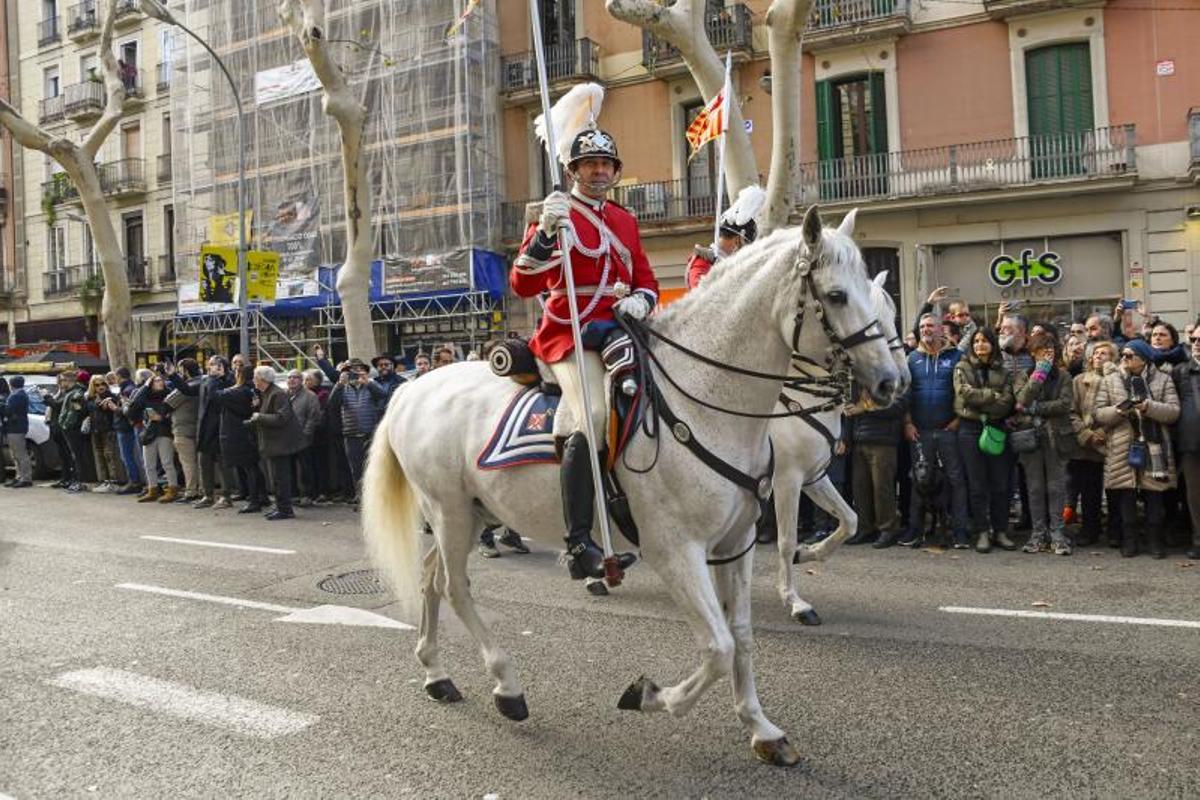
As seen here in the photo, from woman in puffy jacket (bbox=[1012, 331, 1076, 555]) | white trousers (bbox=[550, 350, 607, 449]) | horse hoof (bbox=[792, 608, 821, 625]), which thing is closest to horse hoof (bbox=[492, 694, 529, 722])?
white trousers (bbox=[550, 350, 607, 449])

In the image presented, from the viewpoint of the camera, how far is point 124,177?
33.9m

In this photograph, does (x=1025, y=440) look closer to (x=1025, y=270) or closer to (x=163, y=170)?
(x=1025, y=270)

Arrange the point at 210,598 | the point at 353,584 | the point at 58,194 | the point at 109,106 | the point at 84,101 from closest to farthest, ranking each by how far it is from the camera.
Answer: the point at 210,598
the point at 353,584
the point at 109,106
the point at 84,101
the point at 58,194

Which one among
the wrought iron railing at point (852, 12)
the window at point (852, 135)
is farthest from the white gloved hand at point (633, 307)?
the wrought iron railing at point (852, 12)

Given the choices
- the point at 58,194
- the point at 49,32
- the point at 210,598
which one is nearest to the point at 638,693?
the point at 210,598

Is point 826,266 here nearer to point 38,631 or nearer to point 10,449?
point 38,631

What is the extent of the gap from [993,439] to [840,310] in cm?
575

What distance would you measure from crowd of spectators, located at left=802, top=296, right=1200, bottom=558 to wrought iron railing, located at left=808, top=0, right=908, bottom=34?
46.1 ft

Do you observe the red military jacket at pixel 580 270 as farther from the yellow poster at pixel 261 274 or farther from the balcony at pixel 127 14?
the balcony at pixel 127 14

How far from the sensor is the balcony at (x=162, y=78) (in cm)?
3269

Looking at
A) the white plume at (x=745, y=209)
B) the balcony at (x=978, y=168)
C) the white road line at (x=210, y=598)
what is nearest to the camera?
the white plume at (x=745, y=209)

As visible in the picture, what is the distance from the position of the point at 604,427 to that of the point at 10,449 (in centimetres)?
1686

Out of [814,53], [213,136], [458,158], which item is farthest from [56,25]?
[814,53]

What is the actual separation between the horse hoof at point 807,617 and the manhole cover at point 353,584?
10.7 ft
